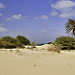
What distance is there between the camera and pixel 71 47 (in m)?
16.6

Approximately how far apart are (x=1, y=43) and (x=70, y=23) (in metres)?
12.5

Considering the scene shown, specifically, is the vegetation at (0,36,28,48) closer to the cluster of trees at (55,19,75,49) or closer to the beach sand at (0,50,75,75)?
the cluster of trees at (55,19,75,49)

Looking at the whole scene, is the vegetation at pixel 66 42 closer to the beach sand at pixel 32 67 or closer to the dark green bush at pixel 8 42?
the dark green bush at pixel 8 42

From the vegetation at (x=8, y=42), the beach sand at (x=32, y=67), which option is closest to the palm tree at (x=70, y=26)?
the vegetation at (x=8, y=42)

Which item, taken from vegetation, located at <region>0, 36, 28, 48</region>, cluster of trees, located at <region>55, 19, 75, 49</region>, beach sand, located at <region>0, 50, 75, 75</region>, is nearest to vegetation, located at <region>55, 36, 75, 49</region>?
cluster of trees, located at <region>55, 19, 75, 49</region>

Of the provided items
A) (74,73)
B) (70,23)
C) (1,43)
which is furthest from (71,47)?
(74,73)

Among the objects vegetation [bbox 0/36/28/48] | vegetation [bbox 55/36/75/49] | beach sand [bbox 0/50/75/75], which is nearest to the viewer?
beach sand [bbox 0/50/75/75]

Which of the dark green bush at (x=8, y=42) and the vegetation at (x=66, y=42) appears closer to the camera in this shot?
the dark green bush at (x=8, y=42)

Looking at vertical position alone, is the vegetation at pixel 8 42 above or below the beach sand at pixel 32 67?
above

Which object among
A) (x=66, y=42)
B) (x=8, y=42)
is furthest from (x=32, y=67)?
(x=66, y=42)

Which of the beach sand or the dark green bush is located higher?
the dark green bush

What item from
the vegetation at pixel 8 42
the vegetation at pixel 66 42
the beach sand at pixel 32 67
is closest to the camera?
the beach sand at pixel 32 67

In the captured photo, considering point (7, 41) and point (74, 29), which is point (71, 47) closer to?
point (74, 29)

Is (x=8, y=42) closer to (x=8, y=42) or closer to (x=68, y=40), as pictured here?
(x=8, y=42)
